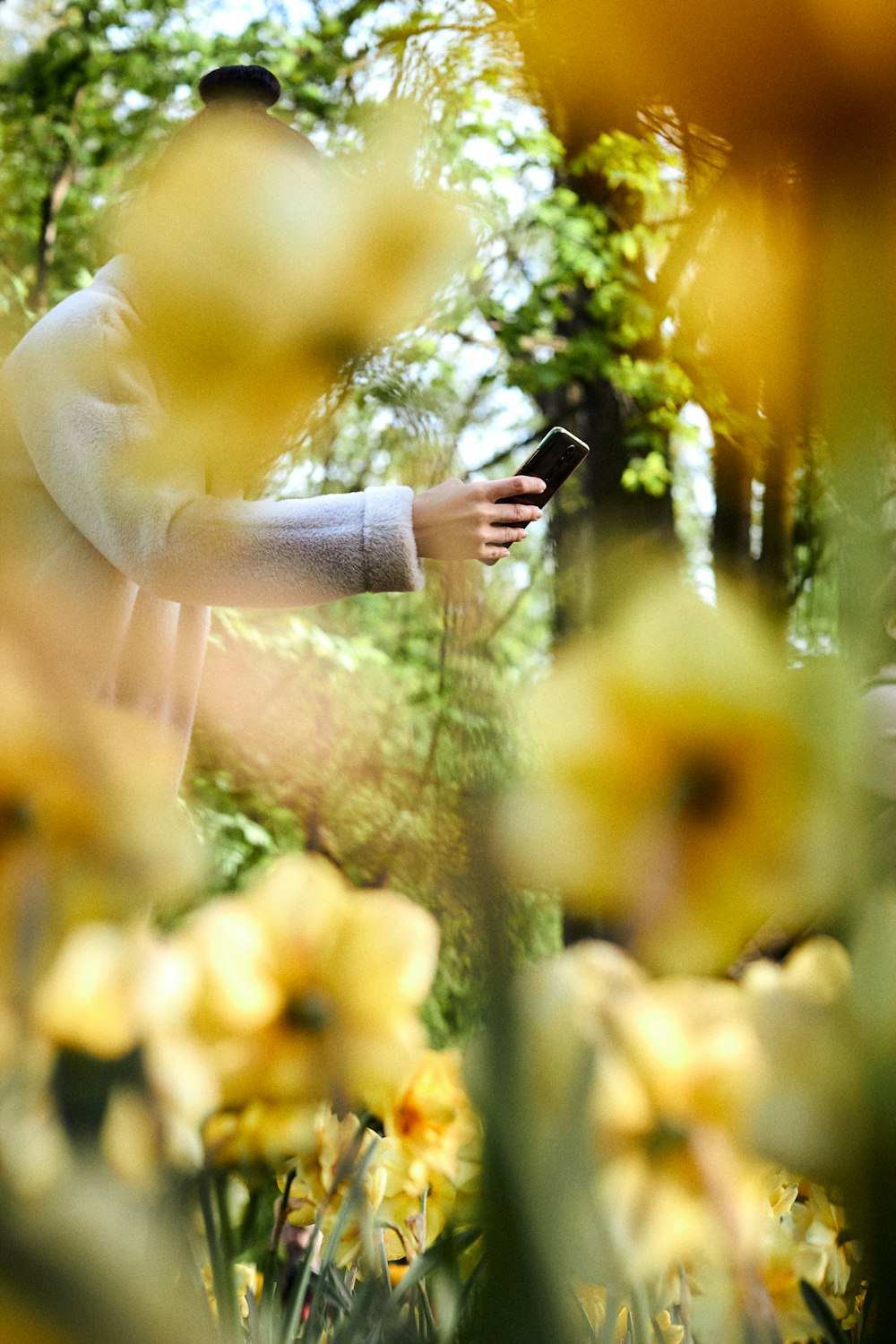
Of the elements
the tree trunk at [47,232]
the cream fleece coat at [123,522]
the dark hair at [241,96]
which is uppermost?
the tree trunk at [47,232]

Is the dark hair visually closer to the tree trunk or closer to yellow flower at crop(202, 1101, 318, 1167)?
yellow flower at crop(202, 1101, 318, 1167)

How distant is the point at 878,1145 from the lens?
0.11m

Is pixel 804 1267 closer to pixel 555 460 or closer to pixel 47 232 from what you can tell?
pixel 555 460

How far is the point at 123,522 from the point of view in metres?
0.24

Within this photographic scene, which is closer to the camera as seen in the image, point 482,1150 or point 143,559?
point 482,1150

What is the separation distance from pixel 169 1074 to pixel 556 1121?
0.18ft

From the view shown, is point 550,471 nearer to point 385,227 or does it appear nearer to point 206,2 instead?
point 385,227

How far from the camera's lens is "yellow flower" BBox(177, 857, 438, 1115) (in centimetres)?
15

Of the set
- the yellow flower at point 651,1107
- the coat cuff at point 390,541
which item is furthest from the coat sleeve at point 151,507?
the yellow flower at point 651,1107

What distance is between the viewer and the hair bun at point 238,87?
0.66ft

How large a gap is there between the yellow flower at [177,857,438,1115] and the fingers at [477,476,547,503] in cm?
14

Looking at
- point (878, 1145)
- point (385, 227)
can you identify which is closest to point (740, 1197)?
point (878, 1145)

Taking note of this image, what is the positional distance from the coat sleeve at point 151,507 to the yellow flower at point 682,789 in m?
0.09

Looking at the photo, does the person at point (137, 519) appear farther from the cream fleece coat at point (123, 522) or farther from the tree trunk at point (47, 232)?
the tree trunk at point (47, 232)
